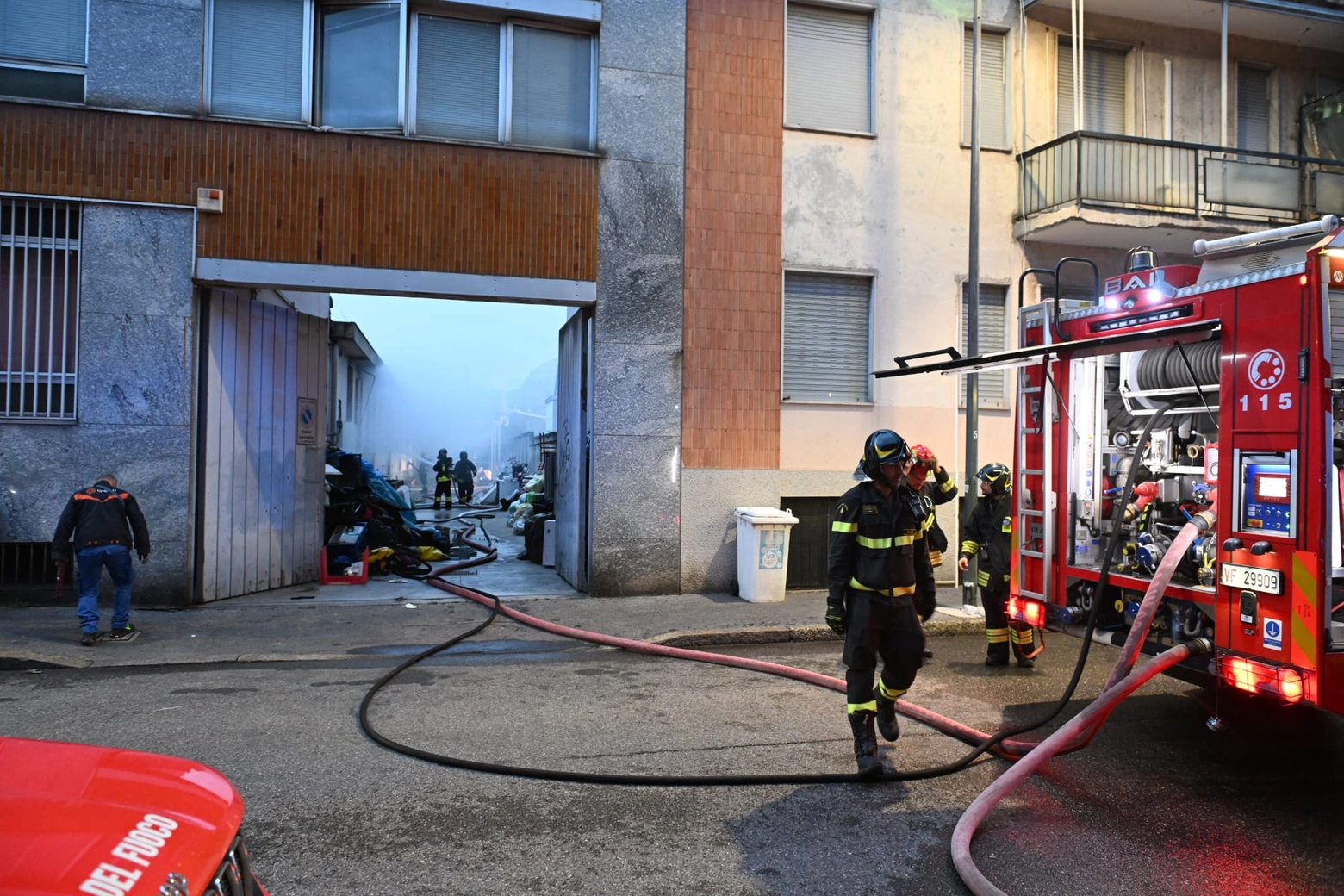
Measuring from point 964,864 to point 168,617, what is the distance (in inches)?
319

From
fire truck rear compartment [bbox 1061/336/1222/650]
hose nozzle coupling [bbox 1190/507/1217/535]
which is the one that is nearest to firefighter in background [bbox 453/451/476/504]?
fire truck rear compartment [bbox 1061/336/1222/650]

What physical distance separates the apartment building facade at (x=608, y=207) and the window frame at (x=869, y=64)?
43 mm

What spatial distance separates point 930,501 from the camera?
572 centimetres

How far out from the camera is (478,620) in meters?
8.80

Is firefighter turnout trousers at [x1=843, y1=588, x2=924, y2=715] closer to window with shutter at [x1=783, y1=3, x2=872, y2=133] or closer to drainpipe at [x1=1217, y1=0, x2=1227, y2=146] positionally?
window with shutter at [x1=783, y1=3, x2=872, y2=133]

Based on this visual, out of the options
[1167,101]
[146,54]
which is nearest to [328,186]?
[146,54]

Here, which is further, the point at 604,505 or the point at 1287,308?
the point at 604,505

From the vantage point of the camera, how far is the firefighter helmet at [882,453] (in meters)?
4.84

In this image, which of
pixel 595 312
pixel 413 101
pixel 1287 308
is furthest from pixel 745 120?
pixel 1287 308

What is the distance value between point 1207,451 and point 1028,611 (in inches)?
69.6

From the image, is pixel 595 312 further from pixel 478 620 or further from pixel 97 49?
pixel 97 49

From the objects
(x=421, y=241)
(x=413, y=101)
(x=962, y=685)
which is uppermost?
(x=413, y=101)

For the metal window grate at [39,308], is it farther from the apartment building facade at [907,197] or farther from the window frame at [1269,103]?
the window frame at [1269,103]

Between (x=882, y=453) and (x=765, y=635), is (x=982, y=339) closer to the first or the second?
(x=765, y=635)
